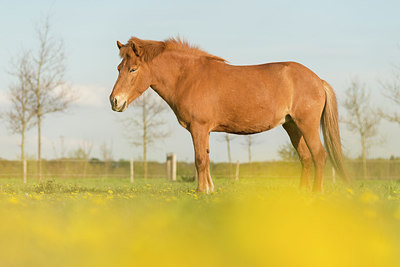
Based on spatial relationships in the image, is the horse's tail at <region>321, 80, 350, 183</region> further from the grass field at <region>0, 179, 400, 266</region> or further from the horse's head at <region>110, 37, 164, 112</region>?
the grass field at <region>0, 179, 400, 266</region>

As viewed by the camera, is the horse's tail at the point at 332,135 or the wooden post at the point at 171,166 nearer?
the horse's tail at the point at 332,135

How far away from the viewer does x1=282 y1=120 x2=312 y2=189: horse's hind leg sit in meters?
8.66

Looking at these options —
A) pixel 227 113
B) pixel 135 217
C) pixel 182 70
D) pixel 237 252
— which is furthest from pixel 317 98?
pixel 237 252

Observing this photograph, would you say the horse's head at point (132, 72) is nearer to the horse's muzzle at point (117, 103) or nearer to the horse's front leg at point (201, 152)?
the horse's muzzle at point (117, 103)

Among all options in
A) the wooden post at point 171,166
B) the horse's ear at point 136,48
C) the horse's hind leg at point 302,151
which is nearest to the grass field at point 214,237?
the horse's hind leg at point 302,151

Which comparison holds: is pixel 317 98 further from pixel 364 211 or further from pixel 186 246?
pixel 186 246

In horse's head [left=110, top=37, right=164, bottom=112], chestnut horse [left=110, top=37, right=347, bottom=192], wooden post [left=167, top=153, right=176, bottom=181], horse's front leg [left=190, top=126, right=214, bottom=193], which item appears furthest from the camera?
wooden post [left=167, top=153, right=176, bottom=181]

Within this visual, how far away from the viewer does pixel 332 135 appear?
866 centimetres

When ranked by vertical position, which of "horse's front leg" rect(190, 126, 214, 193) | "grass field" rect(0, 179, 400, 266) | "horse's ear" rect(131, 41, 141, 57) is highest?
A: "horse's ear" rect(131, 41, 141, 57)

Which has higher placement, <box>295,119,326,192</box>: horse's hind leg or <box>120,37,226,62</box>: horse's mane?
<box>120,37,226,62</box>: horse's mane

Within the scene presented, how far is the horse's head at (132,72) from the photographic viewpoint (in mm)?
8211

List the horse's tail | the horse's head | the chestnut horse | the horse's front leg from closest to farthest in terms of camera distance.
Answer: the horse's front leg, the chestnut horse, the horse's head, the horse's tail

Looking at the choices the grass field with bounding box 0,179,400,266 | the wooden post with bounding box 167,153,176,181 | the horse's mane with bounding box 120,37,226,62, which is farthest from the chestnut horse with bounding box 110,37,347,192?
the wooden post with bounding box 167,153,176,181

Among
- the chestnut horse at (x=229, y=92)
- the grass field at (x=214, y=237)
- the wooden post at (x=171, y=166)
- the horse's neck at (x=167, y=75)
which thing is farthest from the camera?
the wooden post at (x=171, y=166)
